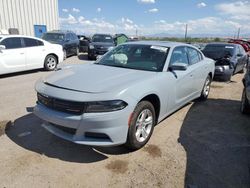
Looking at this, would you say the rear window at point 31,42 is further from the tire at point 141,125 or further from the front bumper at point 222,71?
the front bumper at point 222,71

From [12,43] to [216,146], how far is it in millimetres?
7480

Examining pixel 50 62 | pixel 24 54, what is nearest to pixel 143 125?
pixel 24 54

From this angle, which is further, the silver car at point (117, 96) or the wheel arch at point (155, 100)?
the wheel arch at point (155, 100)

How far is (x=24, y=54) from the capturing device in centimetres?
829

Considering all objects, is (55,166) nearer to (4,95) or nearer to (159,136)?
(159,136)

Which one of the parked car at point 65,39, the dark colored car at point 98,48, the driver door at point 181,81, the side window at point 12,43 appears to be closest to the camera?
the driver door at point 181,81

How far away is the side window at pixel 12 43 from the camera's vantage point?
776cm

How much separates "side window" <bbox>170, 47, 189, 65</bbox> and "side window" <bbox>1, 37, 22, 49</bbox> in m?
6.20

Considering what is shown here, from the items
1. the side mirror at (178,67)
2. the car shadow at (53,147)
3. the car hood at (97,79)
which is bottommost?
the car shadow at (53,147)

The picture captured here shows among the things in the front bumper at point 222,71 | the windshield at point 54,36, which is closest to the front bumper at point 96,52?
the windshield at point 54,36

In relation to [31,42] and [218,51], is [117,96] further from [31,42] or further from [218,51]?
[218,51]

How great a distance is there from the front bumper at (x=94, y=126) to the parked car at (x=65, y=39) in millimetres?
10579

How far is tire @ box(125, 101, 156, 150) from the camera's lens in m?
3.08

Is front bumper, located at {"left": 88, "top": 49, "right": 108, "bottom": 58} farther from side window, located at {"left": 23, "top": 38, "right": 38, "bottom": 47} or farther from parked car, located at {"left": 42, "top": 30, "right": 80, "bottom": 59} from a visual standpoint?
side window, located at {"left": 23, "top": 38, "right": 38, "bottom": 47}
